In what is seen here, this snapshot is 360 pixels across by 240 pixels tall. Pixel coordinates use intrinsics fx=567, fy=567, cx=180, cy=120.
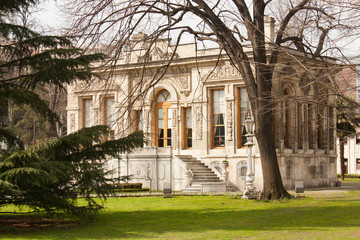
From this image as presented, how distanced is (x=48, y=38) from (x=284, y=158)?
1916 cm

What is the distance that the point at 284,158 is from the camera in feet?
100.0

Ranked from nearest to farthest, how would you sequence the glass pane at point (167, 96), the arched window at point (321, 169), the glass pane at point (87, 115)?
the glass pane at point (167, 96) < the arched window at point (321, 169) < the glass pane at point (87, 115)

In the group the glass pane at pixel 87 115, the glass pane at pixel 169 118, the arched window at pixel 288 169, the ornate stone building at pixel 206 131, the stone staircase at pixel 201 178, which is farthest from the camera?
the glass pane at pixel 87 115

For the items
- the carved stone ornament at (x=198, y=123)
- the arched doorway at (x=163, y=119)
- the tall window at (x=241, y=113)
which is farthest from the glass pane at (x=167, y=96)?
the tall window at (x=241, y=113)

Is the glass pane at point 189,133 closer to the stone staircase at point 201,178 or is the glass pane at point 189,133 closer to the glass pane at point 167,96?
the stone staircase at point 201,178

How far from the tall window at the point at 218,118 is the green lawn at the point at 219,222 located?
11134 millimetres

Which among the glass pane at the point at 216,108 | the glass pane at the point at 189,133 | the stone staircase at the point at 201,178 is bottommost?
the stone staircase at the point at 201,178

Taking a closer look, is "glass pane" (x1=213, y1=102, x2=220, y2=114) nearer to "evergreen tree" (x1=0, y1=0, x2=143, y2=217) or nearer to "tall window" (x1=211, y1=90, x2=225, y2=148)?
"tall window" (x1=211, y1=90, x2=225, y2=148)

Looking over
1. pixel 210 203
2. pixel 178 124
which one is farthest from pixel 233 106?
pixel 210 203

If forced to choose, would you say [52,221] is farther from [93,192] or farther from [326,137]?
[326,137]

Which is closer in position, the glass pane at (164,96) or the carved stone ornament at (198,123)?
the carved stone ornament at (198,123)

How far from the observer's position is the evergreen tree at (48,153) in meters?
12.2

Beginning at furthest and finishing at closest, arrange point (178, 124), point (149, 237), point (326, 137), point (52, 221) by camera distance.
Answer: point (326, 137)
point (178, 124)
point (52, 221)
point (149, 237)

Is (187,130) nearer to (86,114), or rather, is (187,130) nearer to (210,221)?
(86,114)
